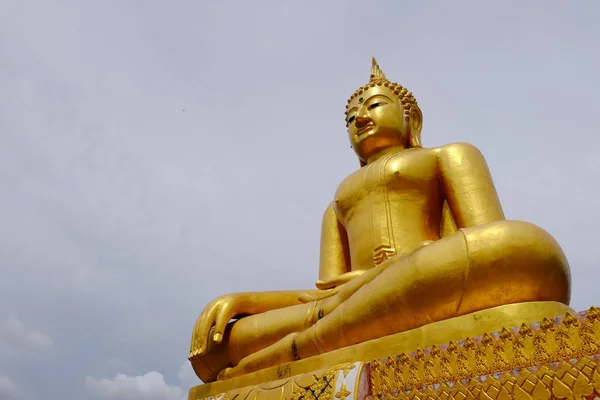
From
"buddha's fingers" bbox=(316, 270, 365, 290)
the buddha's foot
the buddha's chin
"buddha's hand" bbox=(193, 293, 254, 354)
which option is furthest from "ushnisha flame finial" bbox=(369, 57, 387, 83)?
the buddha's foot

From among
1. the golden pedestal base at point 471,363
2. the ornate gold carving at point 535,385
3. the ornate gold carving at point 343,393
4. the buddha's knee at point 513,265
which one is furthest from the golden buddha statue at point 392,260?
the ornate gold carving at point 535,385

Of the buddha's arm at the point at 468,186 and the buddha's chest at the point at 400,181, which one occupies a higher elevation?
the buddha's chest at the point at 400,181

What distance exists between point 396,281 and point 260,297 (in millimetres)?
1674

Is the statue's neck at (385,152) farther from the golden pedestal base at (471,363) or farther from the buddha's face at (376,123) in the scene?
the golden pedestal base at (471,363)

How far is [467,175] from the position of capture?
14.1 feet

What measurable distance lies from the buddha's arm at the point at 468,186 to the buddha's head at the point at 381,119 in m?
0.76

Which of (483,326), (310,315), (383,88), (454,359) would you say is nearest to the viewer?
(454,359)

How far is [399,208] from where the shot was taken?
14.9 ft

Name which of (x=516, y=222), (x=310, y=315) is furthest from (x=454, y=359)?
(x=310, y=315)

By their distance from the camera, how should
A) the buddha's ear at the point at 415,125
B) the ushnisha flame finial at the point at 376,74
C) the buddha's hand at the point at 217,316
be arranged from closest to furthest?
the buddha's hand at the point at 217,316, the buddha's ear at the point at 415,125, the ushnisha flame finial at the point at 376,74

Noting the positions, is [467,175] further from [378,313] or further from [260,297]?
[260,297]

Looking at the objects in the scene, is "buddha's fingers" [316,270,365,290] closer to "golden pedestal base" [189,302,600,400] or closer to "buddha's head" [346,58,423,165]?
"golden pedestal base" [189,302,600,400]

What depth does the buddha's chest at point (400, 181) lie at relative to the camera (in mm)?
4520

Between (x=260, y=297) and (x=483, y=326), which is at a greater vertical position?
(x=260, y=297)
